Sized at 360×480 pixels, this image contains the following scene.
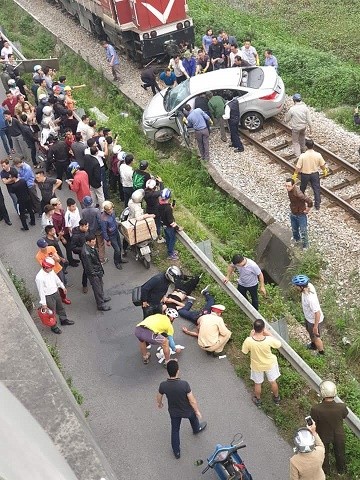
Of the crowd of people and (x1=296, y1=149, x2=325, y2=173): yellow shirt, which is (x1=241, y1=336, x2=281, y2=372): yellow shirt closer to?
the crowd of people

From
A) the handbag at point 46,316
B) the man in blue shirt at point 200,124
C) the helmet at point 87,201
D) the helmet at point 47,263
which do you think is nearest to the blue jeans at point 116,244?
the helmet at point 87,201

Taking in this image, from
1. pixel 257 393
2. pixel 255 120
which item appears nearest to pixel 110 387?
pixel 257 393

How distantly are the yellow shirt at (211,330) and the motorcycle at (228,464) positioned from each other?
1.89 meters

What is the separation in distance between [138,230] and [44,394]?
4207 millimetres

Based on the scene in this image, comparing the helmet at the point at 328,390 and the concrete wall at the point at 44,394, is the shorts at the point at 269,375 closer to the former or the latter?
the helmet at the point at 328,390

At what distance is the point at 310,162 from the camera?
11352mm

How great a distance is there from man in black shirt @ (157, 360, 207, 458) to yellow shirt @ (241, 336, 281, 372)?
0.94 metres

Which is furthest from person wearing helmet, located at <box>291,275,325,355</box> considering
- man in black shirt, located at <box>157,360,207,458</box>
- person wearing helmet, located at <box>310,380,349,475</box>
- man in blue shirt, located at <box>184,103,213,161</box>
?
man in blue shirt, located at <box>184,103,213,161</box>

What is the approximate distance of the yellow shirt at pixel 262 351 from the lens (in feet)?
25.0

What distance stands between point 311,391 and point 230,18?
17370 millimetres

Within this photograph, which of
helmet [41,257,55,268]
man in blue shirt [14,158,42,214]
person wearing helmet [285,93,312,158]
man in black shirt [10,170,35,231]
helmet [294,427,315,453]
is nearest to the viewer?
helmet [294,427,315,453]

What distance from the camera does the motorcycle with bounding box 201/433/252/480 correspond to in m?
6.89

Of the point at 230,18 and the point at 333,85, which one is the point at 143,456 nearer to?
the point at 333,85

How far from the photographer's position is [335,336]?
985 cm
